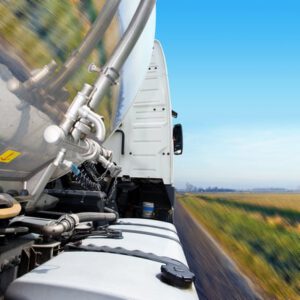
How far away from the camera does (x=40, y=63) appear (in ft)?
2.60

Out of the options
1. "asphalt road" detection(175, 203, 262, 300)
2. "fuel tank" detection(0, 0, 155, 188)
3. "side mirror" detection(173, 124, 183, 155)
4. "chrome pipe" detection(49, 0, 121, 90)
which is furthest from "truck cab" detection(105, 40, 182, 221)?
"chrome pipe" detection(49, 0, 121, 90)

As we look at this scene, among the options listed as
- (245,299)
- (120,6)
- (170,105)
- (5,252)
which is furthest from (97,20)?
(245,299)

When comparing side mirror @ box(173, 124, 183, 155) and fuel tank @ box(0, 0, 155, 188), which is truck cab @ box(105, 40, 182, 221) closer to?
side mirror @ box(173, 124, 183, 155)

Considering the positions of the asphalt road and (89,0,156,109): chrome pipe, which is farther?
the asphalt road

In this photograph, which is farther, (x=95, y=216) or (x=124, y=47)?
(x=95, y=216)

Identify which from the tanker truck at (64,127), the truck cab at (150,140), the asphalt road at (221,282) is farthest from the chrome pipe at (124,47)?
the asphalt road at (221,282)

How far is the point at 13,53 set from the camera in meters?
0.73

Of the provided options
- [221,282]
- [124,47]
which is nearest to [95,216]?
[124,47]

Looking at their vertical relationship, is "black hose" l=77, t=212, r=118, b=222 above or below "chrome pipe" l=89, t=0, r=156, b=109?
below

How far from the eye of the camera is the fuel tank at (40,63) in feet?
2.38

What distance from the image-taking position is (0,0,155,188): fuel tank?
2.38ft

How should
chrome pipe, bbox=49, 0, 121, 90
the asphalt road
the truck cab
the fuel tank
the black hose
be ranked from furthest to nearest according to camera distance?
the asphalt road
the truck cab
the black hose
chrome pipe, bbox=49, 0, 121, 90
the fuel tank

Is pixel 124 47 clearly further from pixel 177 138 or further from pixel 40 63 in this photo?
pixel 177 138

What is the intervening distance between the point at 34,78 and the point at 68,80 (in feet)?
0.39
